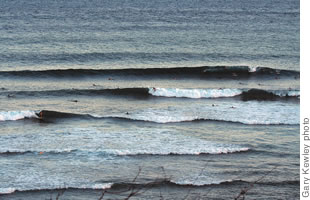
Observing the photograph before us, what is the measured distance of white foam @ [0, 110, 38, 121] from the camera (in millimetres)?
22562

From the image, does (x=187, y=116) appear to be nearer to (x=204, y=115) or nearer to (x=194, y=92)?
(x=204, y=115)

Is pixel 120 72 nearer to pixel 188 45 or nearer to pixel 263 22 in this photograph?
pixel 188 45

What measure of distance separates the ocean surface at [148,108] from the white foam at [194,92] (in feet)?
0.31

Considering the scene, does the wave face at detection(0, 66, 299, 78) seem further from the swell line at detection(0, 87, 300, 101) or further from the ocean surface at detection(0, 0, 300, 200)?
the swell line at detection(0, 87, 300, 101)

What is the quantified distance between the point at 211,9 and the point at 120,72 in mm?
33574

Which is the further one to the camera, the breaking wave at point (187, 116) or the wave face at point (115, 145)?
the breaking wave at point (187, 116)

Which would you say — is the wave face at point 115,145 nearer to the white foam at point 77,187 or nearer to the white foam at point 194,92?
the white foam at point 77,187

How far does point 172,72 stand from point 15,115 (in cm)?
1226

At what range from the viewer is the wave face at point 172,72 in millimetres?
31203

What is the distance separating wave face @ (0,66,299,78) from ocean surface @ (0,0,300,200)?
68 millimetres
